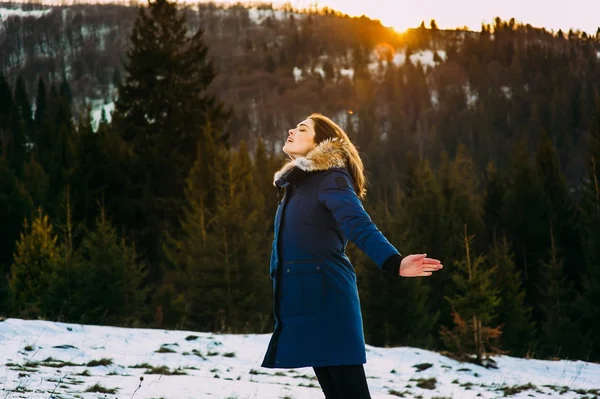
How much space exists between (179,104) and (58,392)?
31.7 m

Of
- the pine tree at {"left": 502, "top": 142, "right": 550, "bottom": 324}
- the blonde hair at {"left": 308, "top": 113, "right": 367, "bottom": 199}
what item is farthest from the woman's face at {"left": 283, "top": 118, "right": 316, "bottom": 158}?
the pine tree at {"left": 502, "top": 142, "right": 550, "bottom": 324}

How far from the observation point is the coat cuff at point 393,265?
331cm

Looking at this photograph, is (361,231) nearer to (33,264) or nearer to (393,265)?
(393,265)

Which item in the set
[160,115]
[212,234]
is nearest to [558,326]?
[212,234]

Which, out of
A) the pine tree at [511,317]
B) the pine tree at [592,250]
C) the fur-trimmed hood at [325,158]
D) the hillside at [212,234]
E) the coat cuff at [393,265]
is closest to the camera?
the coat cuff at [393,265]

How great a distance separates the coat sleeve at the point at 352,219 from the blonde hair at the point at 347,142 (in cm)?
17

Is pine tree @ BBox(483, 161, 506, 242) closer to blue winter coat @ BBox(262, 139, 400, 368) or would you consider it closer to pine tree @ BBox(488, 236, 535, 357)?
pine tree @ BBox(488, 236, 535, 357)

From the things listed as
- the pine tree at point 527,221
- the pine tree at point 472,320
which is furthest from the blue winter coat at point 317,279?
the pine tree at point 527,221

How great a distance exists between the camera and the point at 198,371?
879 centimetres

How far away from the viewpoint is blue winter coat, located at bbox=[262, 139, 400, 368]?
11.9ft

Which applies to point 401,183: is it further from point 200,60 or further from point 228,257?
point 228,257

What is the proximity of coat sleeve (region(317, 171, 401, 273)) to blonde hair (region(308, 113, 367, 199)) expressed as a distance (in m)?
0.17

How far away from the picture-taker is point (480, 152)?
4774 inches

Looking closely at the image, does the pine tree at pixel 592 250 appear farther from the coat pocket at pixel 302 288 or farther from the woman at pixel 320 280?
the coat pocket at pixel 302 288
